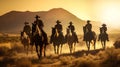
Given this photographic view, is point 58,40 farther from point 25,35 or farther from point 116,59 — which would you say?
point 116,59

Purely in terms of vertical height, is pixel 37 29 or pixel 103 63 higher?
pixel 37 29

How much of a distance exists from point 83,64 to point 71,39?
718 inches

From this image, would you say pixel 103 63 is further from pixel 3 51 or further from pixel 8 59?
pixel 3 51

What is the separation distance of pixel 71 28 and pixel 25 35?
5.81m

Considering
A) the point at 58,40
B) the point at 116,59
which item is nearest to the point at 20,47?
the point at 58,40

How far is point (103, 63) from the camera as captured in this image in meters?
29.6

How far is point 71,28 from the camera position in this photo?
45.0 meters

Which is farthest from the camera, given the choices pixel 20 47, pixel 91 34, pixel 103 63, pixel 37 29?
pixel 20 47

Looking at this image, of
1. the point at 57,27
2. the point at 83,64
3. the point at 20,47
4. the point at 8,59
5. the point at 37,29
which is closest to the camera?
the point at 83,64

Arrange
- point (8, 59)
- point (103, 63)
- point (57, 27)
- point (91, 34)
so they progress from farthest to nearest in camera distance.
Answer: point (91, 34) → point (57, 27) → point (8, 59) → point (103, 63)

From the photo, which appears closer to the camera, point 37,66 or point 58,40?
point 37,66

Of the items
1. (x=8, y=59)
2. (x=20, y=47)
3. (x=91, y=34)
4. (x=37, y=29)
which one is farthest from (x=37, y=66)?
(x=20, y=47)

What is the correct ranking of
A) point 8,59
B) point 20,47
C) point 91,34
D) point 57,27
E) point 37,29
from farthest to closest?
point 20,47, point 91,34, point 57,27, point 8,59, point 37,29

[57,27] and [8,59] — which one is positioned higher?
[57,27]
